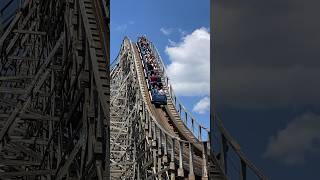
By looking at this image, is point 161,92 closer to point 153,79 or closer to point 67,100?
point 153,79

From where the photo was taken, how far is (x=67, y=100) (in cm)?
554

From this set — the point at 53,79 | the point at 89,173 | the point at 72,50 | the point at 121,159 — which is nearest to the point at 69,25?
the point at 72,50

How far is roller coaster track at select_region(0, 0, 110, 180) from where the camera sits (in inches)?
155

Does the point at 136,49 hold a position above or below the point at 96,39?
above

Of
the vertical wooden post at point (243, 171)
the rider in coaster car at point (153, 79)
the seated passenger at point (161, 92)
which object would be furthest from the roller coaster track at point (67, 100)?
the rider in coaster car at point (153, 79)

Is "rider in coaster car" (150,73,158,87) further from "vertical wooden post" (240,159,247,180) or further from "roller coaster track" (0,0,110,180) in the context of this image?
"vertical wooden post" (240,159,247,180)

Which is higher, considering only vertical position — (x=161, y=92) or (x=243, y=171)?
(x=161, y=92)

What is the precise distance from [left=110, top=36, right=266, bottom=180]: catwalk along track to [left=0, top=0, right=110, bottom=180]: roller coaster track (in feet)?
4.17

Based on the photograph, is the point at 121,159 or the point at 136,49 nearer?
the point at 121,159

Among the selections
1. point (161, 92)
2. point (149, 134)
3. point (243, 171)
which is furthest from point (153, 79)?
point (243, 171)

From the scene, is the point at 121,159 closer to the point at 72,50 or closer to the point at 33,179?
the point at 33,179

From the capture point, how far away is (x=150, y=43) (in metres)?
29.9

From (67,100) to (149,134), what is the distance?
10.1 meters

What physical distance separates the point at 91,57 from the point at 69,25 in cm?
132
